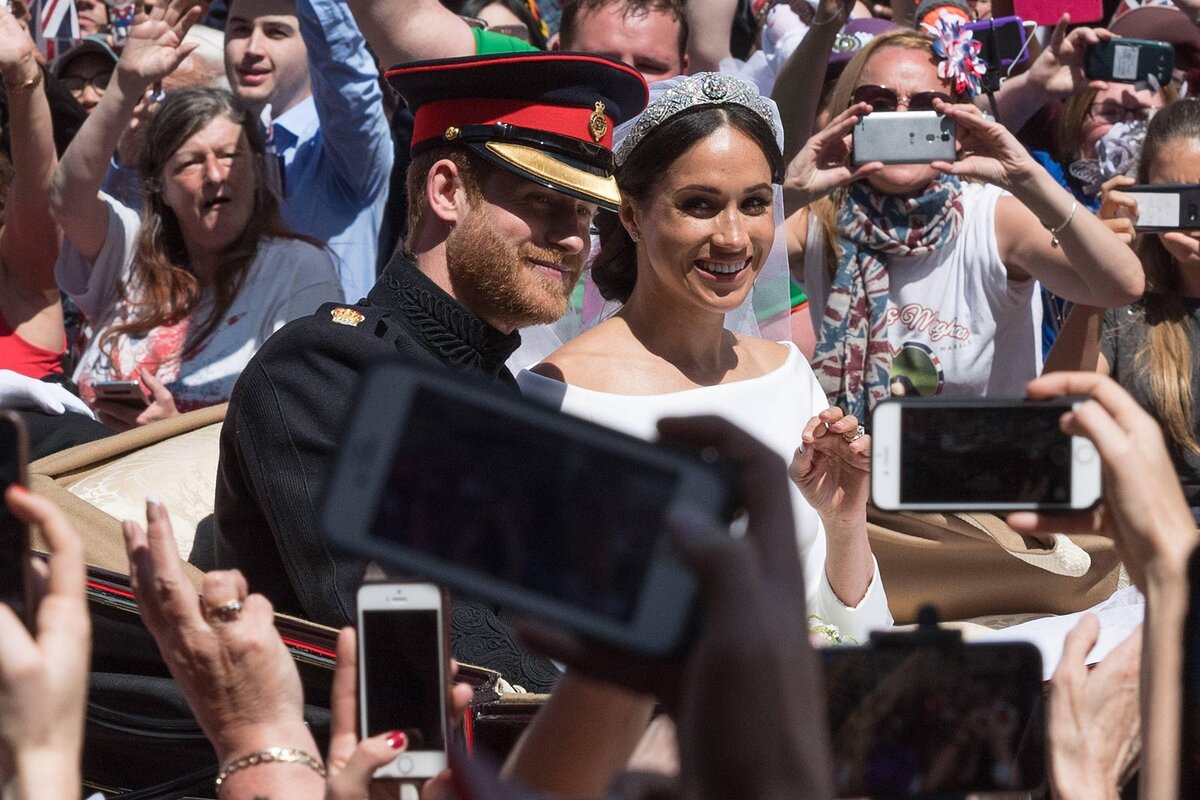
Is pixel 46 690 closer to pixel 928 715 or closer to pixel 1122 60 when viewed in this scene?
pixel 928 715

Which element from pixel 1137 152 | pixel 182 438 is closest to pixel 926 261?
pixel 1137 152

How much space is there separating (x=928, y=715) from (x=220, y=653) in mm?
794

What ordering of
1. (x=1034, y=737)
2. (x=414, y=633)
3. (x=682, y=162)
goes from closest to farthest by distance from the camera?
(x=1034, y=737) < (x=414, y=633) < (x=682, y=162)

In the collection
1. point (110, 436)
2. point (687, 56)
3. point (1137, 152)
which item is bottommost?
point (110, 436)

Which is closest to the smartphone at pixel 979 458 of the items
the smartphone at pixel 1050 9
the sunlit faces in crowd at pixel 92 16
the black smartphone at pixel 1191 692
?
the black smartphone at pixel 1191 692

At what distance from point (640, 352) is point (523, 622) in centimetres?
253

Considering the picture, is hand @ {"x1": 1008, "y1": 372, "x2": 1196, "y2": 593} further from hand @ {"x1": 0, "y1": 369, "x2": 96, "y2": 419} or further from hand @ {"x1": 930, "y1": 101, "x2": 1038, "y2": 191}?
hand @ {"x1": 0, "y1": 369, "x2": 96, "y2": 419}

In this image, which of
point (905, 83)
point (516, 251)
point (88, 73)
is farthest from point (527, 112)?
point (88, 73)

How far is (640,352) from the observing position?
3.64 m

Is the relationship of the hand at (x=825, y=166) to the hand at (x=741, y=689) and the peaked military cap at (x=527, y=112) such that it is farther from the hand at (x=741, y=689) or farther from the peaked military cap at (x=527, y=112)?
the hand at (x=741, y=689)

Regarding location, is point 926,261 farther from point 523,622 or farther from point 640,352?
point 523,622

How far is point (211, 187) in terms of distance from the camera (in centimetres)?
437

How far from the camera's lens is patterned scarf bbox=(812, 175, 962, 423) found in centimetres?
438

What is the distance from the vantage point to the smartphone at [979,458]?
1.58m
